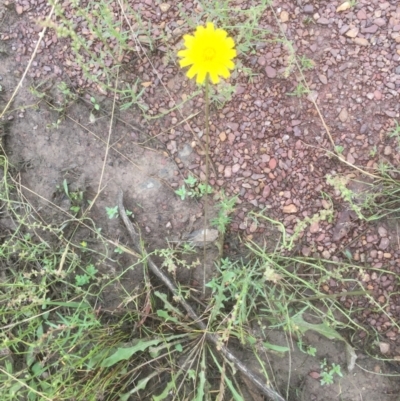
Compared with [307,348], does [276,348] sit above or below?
above

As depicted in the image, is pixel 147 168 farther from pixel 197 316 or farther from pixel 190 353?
pixel 190 353

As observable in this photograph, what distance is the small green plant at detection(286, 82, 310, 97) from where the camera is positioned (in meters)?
2.21

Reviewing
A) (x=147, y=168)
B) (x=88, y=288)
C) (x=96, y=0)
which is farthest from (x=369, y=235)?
(x=96, y=0)

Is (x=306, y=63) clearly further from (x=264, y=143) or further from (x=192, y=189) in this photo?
(x=192, y=189)

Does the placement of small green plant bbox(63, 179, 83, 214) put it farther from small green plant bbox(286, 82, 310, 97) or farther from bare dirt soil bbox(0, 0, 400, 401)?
small green plant bbox(286, 82, 310, 97)

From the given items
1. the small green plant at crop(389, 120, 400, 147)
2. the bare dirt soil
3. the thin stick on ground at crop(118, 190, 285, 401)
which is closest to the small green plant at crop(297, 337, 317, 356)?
the bare dirt soil

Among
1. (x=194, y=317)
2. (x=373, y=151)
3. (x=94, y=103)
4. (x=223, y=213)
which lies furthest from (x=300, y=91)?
(x=194, y=317)

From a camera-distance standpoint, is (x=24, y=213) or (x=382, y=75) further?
(x=24, y=213)

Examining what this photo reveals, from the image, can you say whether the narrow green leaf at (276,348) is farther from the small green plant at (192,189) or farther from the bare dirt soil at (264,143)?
the small green plant at (192,189)

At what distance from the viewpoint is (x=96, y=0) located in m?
2.38

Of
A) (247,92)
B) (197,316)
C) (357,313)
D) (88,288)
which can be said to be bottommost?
(357,313)

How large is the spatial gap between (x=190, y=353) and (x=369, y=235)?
956mm

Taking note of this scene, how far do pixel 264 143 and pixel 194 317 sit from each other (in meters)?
0.85

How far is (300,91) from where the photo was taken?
222 cm
